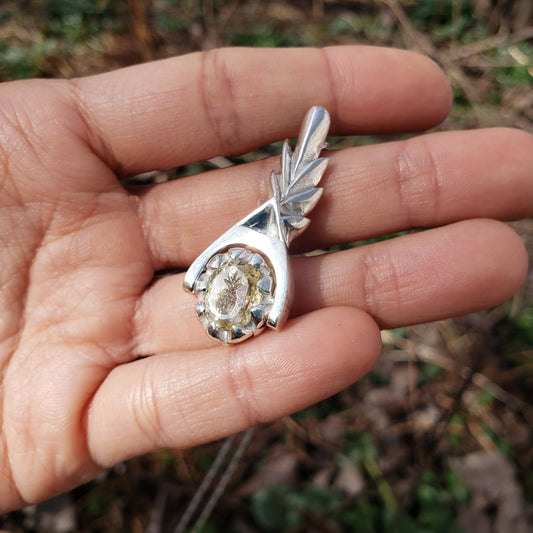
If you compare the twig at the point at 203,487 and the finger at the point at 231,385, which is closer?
the finger at the point at 231,385

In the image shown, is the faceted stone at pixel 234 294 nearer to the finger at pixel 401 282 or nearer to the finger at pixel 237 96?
the finger at pixel 401 282

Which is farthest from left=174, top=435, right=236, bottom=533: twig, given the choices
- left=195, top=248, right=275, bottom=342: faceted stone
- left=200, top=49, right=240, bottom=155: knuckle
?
left=200, top=49, right=240, bottom=155: knuckle

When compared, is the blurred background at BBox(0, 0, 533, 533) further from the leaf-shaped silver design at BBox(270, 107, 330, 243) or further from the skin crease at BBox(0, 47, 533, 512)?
the leaf-shaped silver design at BBox(270, 107, 330, 243)

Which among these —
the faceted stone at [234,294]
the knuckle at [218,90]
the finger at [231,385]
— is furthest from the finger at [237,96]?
the finger at [231,385]

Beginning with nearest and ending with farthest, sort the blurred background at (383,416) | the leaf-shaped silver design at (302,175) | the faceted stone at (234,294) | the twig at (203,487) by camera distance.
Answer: the faceted stone at (234,294)
the leaf-shaped silver design at (302,175)
the twig at (203,487)
the blurred background at (383,416)

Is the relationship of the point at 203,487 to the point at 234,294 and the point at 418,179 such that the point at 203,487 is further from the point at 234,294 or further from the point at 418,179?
the point at 418,179

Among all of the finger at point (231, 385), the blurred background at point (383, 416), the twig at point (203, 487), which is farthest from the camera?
the blurred background at point (383, 416)
